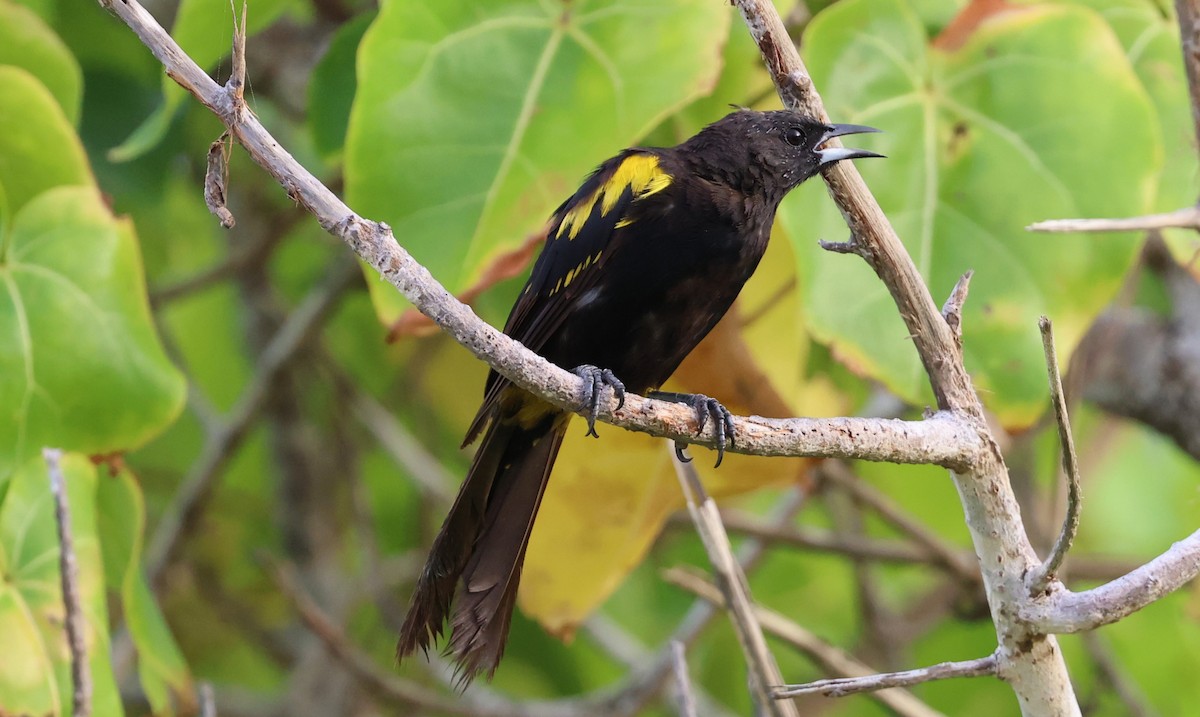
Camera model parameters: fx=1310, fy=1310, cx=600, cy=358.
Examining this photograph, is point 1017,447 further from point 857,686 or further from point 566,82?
point 857,686

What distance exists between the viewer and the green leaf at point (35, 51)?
10.2 feet

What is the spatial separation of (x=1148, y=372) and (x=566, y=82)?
86.9 inches

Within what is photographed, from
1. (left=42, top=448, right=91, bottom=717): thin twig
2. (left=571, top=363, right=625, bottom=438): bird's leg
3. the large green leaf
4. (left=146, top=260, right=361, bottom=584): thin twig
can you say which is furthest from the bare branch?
(left=146, top=260, right=361, bottom=584): thin twig

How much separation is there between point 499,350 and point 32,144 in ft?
5.14

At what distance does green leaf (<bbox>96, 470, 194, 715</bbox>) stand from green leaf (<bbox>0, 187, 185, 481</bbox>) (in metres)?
0.16

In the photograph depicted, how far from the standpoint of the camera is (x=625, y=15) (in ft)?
9.91

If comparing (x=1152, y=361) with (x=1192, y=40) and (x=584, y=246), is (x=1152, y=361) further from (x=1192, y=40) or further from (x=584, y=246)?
(x=1192, y=40)

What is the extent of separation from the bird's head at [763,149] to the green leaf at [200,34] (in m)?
1.08

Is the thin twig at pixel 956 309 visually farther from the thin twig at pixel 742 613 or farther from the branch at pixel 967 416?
the thin twig at pixel 742 613

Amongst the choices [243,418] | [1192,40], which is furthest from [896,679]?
[243,418]

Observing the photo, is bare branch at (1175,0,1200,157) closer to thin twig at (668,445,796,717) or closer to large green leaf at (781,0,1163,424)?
large green leaf at (781,0,1163,424)

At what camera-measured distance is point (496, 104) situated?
9.74ft

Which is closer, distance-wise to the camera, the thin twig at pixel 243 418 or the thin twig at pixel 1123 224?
the thin twig at pixel 1123 224

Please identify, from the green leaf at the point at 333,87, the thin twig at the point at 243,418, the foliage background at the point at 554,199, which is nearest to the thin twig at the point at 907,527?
the foliage background at the point at 554,199
